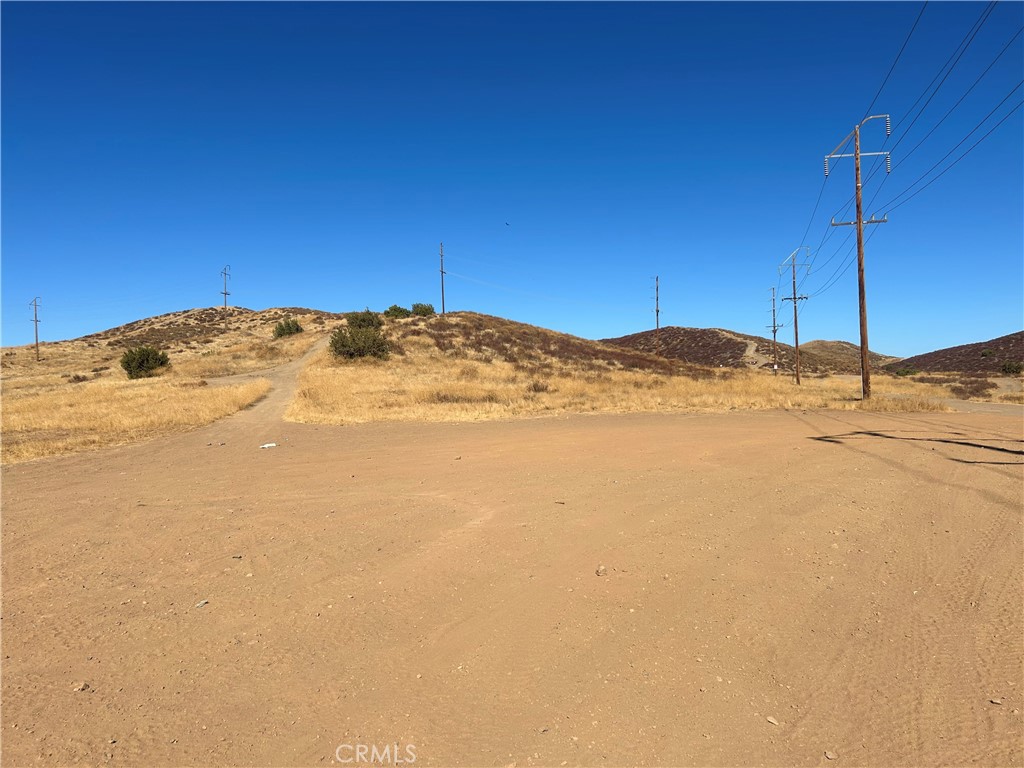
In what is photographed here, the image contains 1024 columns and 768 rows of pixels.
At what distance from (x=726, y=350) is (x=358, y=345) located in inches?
2816

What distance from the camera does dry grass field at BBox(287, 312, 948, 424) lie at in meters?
20.7

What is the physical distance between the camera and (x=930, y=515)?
658 cm

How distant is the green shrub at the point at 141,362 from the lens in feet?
118

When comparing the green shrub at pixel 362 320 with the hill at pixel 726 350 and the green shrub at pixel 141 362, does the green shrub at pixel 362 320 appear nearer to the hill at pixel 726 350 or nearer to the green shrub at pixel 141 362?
the green shrub at pixel 141 362

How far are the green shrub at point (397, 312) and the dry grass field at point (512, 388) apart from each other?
14.3m

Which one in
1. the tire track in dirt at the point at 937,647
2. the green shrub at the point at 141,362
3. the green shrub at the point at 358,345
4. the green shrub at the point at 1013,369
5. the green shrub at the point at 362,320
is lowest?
the tire track in dirt at the point at 937,647

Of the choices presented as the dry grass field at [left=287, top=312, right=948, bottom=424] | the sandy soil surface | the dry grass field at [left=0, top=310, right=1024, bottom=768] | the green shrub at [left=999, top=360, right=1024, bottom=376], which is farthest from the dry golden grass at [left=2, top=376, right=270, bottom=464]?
the green shrub at [left=999, top=360, right=1024, bottom=376]

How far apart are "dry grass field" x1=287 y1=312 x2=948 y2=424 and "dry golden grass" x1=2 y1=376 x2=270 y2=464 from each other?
3.39m

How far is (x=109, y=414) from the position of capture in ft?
61.0

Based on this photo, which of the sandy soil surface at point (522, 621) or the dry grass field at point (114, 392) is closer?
the sandy soil surface at point (522, 621)

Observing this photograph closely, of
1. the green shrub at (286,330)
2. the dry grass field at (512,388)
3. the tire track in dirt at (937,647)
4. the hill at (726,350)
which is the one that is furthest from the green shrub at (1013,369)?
the green shrub at (286,330)

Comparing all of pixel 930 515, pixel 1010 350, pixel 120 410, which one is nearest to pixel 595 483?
pixel 930 515

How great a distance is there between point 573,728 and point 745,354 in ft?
302

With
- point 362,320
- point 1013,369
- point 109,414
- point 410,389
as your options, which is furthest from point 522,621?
point 1013,369
